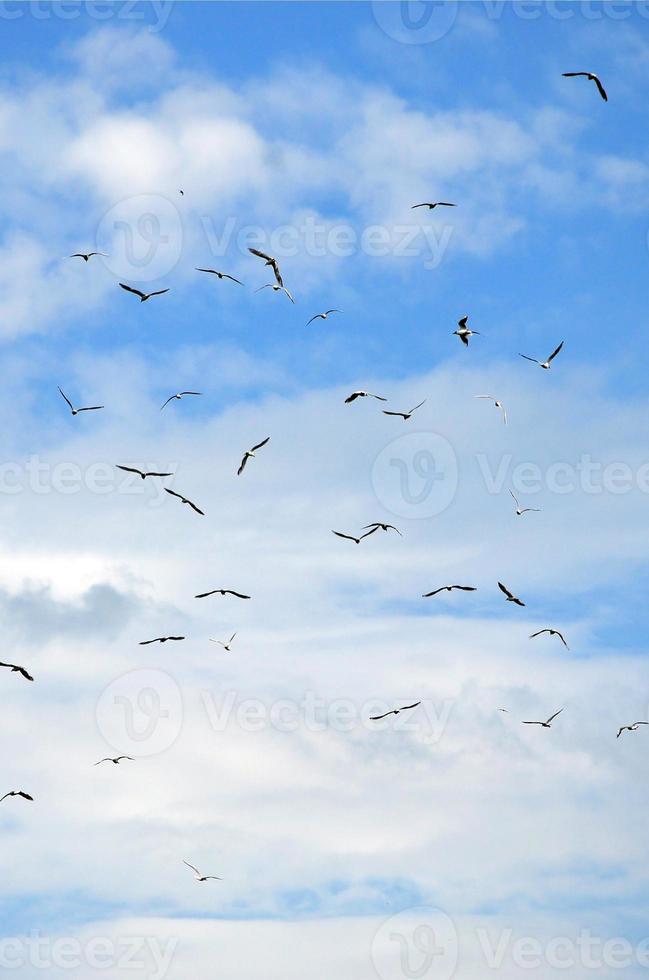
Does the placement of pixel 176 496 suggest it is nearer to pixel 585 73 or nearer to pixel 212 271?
pixel 212 271

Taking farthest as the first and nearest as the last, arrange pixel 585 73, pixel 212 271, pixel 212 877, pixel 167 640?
pixel 212 877
pixel 167 640
pixel 212 271
pixel 585 73

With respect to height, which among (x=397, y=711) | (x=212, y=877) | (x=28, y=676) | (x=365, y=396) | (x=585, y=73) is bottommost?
→ (x=212, y=877)

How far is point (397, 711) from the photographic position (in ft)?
352

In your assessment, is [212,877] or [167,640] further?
[212,877]

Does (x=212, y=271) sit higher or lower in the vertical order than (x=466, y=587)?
higher

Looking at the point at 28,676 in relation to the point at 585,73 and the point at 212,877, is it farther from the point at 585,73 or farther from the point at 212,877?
the point at 585,73

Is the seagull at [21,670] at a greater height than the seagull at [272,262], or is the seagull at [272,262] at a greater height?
the seagull at [272,262]

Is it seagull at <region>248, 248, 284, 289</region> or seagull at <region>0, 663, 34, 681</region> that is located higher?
seagull at <region>248, 248, 284, 289</region>

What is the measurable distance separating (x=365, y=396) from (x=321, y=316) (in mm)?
10308

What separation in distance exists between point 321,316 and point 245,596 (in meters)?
22.8

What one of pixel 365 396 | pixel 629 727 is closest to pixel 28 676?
pixel 365 396

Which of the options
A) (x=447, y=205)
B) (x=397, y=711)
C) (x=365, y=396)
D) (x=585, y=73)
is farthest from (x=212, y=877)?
(x=585, y=73)

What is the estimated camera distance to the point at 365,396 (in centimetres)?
9025

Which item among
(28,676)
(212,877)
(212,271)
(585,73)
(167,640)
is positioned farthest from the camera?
(212,877)
